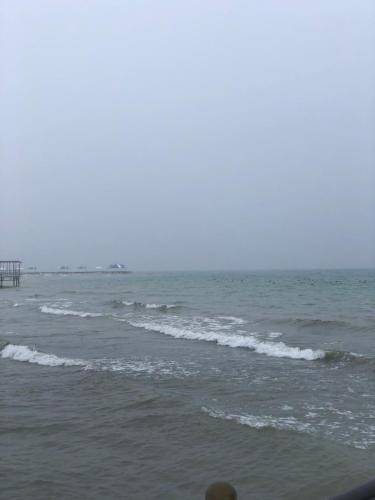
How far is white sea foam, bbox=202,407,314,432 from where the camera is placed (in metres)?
8.06

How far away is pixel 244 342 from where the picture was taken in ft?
58.9

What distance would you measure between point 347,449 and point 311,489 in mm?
1492

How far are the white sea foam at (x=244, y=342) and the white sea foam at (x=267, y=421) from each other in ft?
22.2

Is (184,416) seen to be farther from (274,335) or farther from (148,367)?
(274,335)

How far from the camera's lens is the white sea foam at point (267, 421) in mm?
8062

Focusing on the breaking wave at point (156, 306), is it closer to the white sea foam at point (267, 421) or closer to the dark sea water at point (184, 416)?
the dark sea water at point (184, 416)

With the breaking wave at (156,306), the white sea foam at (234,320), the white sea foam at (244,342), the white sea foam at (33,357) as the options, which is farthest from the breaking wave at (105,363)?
the breaking wave at (156,306)

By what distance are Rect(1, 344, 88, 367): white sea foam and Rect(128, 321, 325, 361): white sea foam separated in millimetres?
5912

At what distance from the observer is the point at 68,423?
852 cm

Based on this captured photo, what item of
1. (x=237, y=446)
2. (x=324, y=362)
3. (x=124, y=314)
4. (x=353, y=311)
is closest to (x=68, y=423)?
(x=237, y=446)

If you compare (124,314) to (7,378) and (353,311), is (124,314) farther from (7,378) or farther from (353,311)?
(7,378)

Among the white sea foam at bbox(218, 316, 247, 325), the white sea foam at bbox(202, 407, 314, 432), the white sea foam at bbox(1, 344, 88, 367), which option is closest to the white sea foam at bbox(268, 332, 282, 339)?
the white sea foam at bbox(218, 316, 247, 325)

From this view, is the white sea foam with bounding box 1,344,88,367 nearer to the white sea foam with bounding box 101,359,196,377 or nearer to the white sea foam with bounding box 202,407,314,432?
the white sea foam with bounding box 101,359,196,377

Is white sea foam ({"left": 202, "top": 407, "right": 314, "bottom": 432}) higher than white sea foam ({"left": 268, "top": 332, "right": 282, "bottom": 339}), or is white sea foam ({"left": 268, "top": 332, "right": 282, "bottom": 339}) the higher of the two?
white sea foam ({"left": 202, "top": 407, "right": 314, "bottom": 432})
